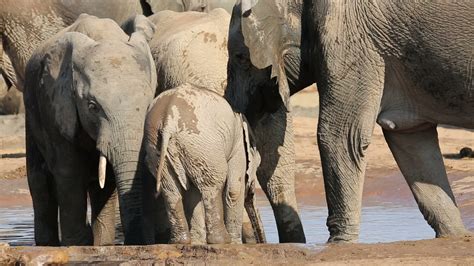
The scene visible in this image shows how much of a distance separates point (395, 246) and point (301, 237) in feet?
3.81

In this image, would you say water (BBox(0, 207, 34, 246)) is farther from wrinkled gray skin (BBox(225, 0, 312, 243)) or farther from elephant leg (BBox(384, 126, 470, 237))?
elephant leg (BBox(384, 126, 470, 237))

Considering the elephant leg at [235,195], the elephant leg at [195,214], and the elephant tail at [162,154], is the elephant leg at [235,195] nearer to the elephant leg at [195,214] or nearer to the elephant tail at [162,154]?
the elephant leg at [195,214]

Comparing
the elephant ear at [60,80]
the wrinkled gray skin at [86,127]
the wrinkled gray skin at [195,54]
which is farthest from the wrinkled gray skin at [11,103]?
the elephant ear at [60,80]

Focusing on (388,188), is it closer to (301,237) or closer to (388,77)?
(301,237)

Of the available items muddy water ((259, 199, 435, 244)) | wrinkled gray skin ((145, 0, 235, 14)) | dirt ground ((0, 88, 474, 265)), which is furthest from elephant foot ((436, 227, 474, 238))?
wrinkled gray skin ((145, 0, 235, 14))

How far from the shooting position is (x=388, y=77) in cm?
845

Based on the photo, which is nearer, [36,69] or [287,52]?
[287,52]

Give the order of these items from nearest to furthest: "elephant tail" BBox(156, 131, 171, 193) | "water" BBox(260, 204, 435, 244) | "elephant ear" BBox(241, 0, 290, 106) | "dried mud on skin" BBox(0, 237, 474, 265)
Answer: "dried mud on skin" BBox(0, 237, 474, 265) → "elephant tail" BBox(156, 131, 171, 193) → "elephant ear" BBox(241, 0, 290, 106) → "water" BBox(260, 204, 435, 244)

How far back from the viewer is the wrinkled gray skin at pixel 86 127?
869 centimetres

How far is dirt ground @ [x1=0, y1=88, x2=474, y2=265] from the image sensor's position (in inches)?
317

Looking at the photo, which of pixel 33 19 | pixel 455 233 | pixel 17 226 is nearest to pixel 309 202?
pixel 17 226

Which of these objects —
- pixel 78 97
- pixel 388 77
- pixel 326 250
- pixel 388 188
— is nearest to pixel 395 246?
pixel 326 250

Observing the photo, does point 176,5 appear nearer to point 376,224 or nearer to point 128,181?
point 376,224

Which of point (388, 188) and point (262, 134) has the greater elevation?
point (262, 134)
